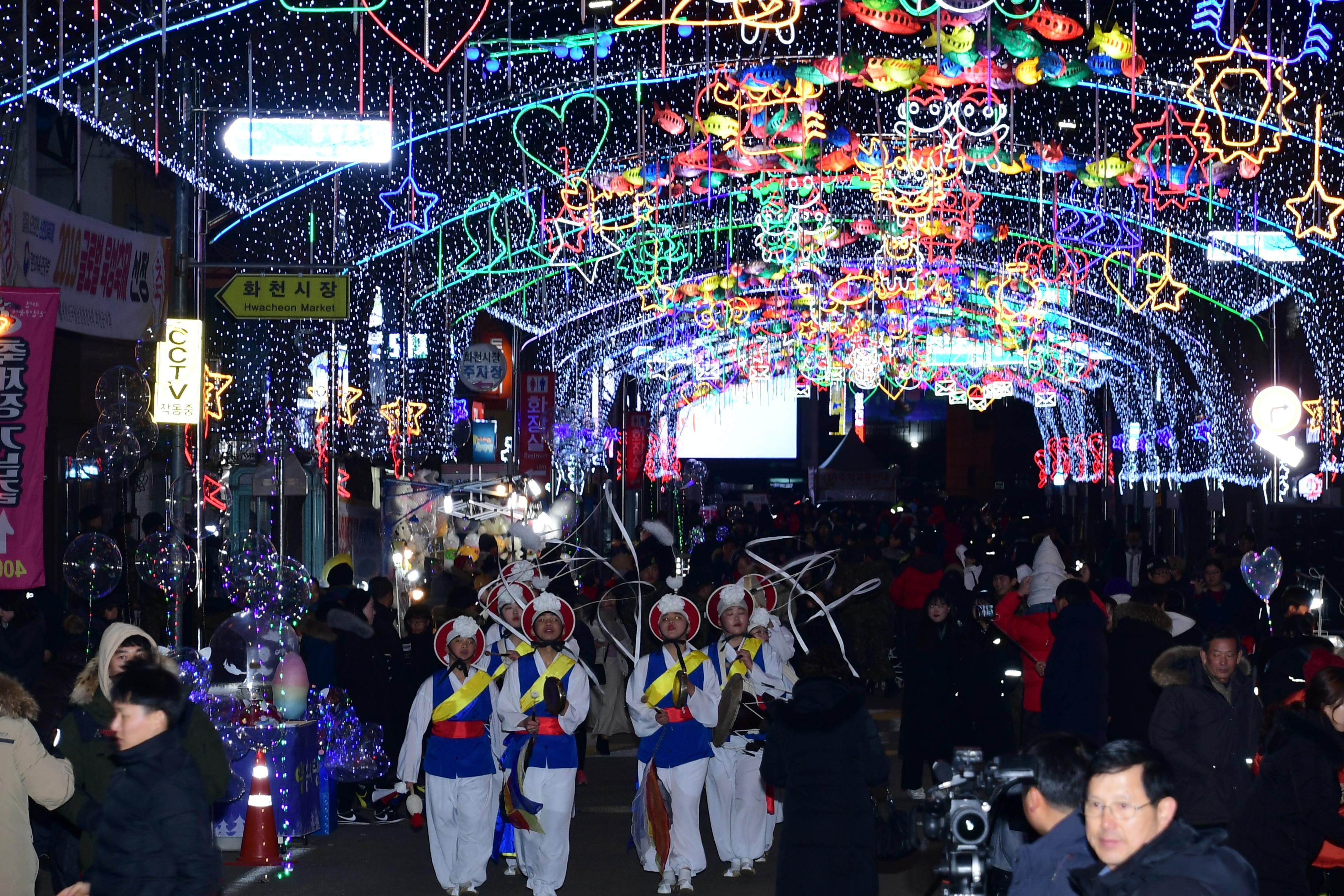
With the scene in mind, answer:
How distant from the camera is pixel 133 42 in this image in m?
14.8

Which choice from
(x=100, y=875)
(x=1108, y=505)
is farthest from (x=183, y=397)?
(x=1108, y=505)

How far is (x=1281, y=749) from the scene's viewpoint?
7.02 meters

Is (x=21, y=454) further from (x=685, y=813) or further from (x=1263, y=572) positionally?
(x=1263, y=572)

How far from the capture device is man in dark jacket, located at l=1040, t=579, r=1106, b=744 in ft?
33.8

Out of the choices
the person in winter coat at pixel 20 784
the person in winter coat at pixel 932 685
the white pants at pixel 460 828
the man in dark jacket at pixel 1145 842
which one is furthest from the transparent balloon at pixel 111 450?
the man in dark jacket at pixel 1145 842

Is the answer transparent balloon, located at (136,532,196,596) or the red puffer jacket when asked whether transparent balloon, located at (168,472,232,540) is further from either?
the red puffer jacket

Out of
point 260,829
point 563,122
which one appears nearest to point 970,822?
point 260,829

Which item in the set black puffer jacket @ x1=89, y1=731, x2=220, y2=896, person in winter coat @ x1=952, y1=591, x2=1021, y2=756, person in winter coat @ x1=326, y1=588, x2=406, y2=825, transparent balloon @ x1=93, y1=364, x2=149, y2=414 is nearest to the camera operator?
black puffer jacket @ x1=89, y1=731, x2=220, y2=896

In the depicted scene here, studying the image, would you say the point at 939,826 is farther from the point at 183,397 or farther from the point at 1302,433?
the point at 1302,433

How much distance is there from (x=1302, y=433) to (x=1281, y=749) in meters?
21.6

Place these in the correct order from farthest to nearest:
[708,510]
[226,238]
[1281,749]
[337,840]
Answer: [708,510] < [226,238] < [337,840] < [1281,749]

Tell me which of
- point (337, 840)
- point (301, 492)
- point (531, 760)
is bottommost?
point (337, 840)

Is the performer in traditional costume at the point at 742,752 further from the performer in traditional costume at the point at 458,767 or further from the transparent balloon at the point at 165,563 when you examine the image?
the transparent balloon at the point at 165,563

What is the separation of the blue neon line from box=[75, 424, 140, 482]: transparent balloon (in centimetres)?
287
